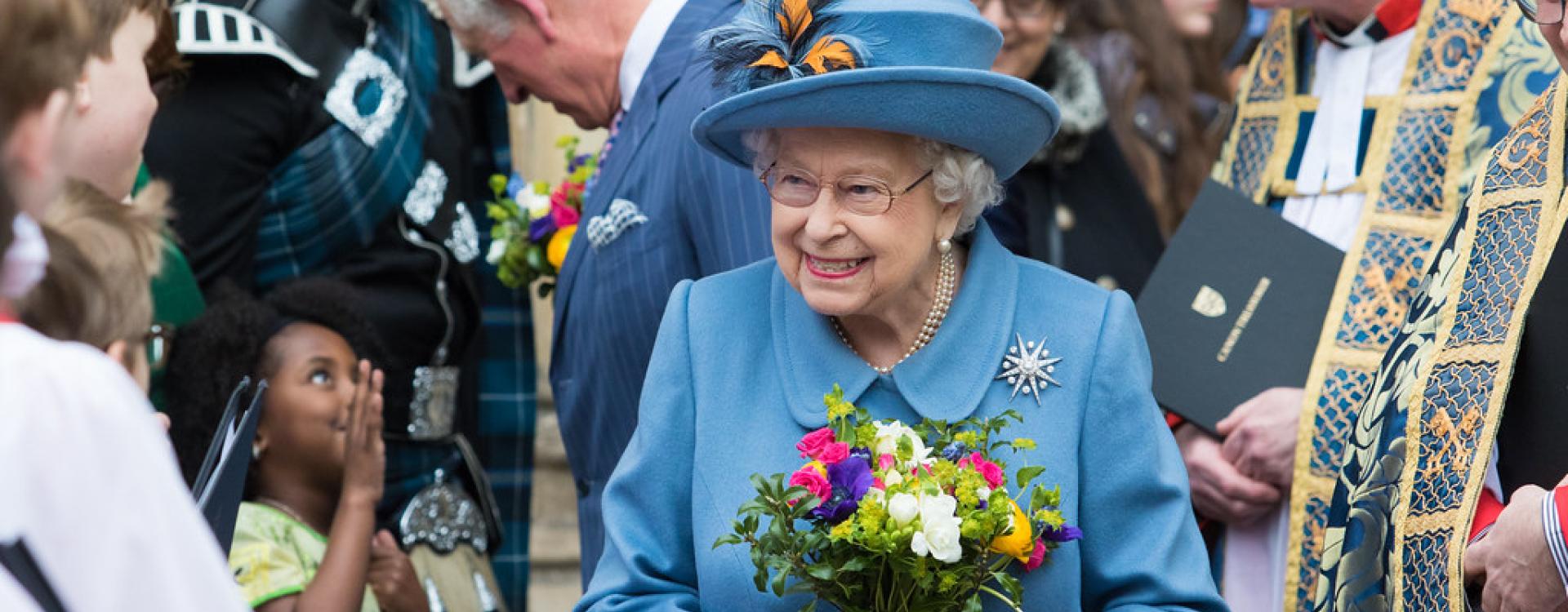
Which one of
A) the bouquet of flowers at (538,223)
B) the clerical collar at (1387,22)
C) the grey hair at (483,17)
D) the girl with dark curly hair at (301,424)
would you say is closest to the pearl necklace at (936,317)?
the bouquet of flowers at (538,223)

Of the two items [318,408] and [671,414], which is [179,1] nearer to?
[318,408]

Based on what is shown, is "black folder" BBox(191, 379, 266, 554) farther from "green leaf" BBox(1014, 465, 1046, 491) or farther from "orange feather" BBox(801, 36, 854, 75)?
"green leaf" BBox(1014, 465, 1046, 491)

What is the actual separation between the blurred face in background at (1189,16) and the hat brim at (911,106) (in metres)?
3.35

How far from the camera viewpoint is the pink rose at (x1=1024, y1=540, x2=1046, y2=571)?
9.87 ft

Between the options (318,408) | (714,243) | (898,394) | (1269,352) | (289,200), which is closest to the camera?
(898,394)

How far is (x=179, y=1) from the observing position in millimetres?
5273

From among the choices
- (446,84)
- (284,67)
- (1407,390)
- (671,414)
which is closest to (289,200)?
(284,67)

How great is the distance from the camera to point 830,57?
314 centimetres

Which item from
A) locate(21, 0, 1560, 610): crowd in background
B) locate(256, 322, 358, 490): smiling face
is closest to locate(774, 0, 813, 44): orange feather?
locate(21, 0, 1560, 610): crowd in background

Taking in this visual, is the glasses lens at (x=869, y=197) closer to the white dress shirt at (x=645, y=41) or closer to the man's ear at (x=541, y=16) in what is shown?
the white dress shirt at (x=645, y=41)

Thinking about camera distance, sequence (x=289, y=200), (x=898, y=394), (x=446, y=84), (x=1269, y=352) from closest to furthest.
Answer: (x=898, y=394) < (x=1269, y=352) < (x=289, y=200) < (x=446, y=84)

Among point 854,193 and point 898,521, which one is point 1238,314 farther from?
point 898,521

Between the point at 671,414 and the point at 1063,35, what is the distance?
3237mm

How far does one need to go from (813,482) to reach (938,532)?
21 cm
